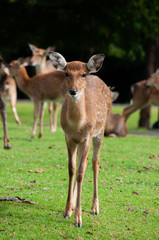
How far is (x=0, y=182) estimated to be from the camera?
208 inches

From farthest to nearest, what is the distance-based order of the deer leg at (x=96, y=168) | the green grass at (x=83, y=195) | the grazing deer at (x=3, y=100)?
1. the grazing deer at (x=3, y=100)
2. the deer leg at (x=96, y=168)
3. the green grass at (x=83, y=195)

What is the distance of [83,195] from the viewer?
4941 millimetres

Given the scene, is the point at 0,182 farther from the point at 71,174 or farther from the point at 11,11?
the point at 11,11

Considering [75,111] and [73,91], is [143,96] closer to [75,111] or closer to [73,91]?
[75,111]

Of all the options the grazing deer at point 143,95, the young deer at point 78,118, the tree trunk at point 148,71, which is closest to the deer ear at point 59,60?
the young deer at point 78,118

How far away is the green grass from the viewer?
152 inches

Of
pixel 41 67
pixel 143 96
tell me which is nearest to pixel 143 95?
pixel 143 96

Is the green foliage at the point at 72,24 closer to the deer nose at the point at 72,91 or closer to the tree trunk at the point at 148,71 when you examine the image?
the tree trunk at the point at 148,71

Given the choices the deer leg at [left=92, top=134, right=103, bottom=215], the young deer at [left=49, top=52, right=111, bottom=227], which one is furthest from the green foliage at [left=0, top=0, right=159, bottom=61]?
the young deer at [left=49, top=52, right=111, bottom=227]

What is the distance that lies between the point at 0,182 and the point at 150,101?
7963 millimetres

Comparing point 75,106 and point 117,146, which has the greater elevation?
point 75,106

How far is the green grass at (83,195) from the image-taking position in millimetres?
3854

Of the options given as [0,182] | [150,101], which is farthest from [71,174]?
[150,101]

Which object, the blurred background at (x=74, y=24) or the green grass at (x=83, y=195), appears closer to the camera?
the green grass at (x=83, y=195)
